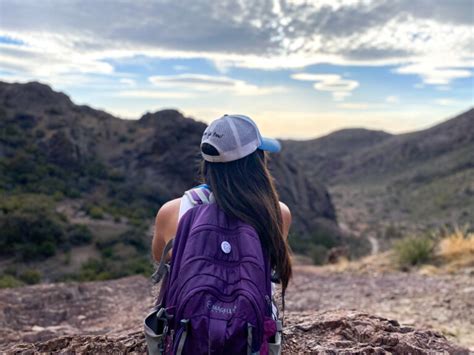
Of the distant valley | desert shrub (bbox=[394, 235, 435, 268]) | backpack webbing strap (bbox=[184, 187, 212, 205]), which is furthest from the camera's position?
the distant valley

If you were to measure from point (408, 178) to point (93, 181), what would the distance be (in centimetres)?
→ 2773

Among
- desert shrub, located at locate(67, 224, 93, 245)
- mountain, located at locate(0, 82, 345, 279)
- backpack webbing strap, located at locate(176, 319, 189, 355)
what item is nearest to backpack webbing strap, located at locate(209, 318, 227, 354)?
backpack webbing strap, located at locate(176, 319, 189, 355)

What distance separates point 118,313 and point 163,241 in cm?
454

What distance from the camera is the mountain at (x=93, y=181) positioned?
1508cm

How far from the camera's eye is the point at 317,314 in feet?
12.8

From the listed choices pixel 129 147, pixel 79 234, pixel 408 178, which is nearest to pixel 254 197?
pixel 79 234

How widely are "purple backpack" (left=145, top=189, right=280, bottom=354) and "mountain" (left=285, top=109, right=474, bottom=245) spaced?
2453 centimetres

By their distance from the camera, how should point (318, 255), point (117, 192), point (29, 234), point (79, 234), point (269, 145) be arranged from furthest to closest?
1. point (117, 192)
2. point (318, 255)
3. point (79, 234)
4. point (29, 234)
5. point (269, 145)

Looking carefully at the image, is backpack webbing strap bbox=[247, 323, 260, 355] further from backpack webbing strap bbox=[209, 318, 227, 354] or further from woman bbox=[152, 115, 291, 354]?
woman bbox=[152, 115, 291, 354]

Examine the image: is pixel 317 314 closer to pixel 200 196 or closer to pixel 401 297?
pixel 200 196

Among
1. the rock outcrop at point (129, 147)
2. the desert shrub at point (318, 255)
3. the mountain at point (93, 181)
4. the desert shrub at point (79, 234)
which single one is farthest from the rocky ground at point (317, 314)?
the rock outcrop at point (129, 147)

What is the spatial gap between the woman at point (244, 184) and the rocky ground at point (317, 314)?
3.14ft

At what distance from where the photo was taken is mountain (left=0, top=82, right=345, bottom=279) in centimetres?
1508

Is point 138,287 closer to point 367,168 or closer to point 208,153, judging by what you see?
point 208,153
